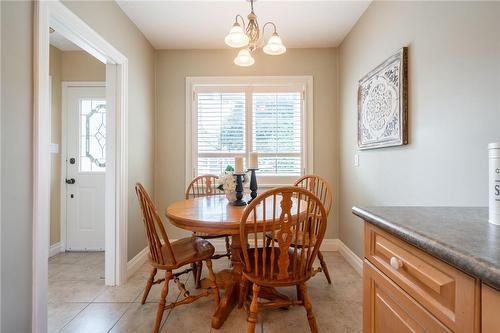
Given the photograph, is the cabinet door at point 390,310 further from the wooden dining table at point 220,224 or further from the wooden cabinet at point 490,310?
the wooden dining table at point 220,224

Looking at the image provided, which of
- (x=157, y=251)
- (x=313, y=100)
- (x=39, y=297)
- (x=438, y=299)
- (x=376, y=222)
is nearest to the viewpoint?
(x=438, y=299)

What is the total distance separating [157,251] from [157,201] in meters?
1.64

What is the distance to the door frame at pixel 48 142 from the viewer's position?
4.42ft

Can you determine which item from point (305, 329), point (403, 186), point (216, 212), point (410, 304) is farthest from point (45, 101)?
point (403, 186)

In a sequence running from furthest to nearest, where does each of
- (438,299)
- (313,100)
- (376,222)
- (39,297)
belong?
1. (313,100)
2. (39,297)
3. (376,222)
4. (438,299)

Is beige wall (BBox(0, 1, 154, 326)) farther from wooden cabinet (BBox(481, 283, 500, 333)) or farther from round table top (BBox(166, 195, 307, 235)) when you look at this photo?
wooden cabinet (BBox(481, 283, 500, 333))

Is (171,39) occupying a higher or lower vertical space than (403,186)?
higher

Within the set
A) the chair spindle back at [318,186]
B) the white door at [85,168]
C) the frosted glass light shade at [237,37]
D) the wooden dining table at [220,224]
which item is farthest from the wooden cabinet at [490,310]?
the white door at [85,168]

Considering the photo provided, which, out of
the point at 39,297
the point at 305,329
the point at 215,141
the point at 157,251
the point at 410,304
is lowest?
the point at 305,329

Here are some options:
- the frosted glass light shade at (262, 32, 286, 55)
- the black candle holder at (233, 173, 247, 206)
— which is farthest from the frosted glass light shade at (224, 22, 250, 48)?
the black candle holder at (233, 173, 247, 206)

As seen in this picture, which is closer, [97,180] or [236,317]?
[236,317]

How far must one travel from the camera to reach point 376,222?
86 centimetres

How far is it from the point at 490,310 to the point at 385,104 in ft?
5.76

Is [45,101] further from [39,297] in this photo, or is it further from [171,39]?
[171,39]
